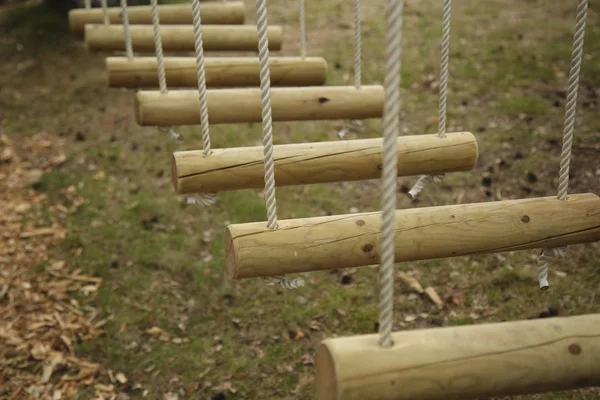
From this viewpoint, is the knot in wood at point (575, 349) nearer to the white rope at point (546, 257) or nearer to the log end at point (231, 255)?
the white rope at point (546, 257)

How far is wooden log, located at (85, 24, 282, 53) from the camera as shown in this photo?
10.6 feet

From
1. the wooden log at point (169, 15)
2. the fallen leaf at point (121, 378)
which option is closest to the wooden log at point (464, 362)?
the fallen leaf at point (121, 378)

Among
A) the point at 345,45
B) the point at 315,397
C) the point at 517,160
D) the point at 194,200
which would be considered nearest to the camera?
the point at 194,200

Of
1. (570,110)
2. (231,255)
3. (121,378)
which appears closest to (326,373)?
(231,255)

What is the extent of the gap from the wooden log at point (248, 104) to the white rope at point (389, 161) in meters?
1.28

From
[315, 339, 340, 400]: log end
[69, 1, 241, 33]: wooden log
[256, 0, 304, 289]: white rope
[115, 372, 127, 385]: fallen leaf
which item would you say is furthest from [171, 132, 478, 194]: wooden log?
[69, 1, 241, 33]: wooden log

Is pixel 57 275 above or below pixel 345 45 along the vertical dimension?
below

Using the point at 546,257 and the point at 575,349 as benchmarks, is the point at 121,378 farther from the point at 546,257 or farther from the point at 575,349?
the point at 575,349

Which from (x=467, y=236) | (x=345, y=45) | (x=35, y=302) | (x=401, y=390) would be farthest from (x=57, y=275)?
(x=345, y=45)

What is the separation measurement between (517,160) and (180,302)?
2.14m

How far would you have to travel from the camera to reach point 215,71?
9.23ft

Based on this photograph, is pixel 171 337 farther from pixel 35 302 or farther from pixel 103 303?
pixel 35 302

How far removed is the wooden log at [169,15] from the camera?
11.7 feet

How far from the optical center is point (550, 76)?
15.0 ft
